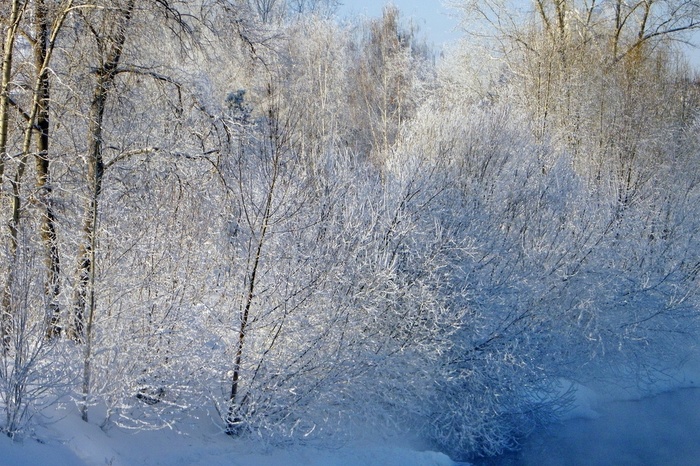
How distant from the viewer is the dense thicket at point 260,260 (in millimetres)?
7137

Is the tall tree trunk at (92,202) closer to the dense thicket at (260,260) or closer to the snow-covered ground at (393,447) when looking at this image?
the dense thicket at (260,260)

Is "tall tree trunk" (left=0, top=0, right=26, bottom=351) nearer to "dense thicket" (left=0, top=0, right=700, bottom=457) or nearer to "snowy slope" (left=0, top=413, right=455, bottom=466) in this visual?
"dense thicket" (left=0, top=0, right=700, bottom=457)

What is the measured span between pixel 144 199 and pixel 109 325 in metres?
1.51

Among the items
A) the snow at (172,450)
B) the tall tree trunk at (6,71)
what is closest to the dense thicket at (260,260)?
the tall tree trunk at (6,71)

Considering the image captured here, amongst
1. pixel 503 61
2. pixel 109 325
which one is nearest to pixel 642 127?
pixel 503 61

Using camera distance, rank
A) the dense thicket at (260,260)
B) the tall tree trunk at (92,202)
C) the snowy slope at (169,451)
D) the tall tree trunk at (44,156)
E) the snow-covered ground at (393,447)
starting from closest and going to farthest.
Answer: the snowy slope at (169,451)
the snow-covered ground at (393,447)
the tall tree trunk at (92,202)
the dense thicket at (260,260)
the tall tree trunk at (44,156)

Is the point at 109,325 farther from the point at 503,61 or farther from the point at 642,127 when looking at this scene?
the point at 503,61

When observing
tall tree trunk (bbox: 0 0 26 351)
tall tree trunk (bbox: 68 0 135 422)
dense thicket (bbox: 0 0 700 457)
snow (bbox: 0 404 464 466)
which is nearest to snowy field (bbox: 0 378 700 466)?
snow (bbox: 0 404 464 466)

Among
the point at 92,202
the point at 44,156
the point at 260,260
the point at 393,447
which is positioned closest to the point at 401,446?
the point at 393,447

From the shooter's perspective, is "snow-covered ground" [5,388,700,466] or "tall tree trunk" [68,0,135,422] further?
"tall tree trunk" [68,0,135,422]

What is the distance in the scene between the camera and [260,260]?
820 centimetres

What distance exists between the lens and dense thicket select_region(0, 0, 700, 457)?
23.4ft

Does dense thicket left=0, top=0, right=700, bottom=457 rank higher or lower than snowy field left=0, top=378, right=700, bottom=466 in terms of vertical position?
higher

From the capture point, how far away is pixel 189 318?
776cm
